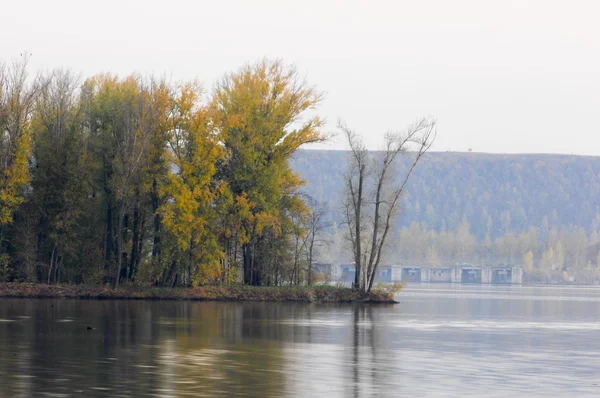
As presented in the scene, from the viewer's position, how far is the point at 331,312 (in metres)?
63.3

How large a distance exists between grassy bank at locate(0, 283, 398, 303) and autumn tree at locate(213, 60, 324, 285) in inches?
120

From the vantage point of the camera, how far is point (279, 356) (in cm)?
3209

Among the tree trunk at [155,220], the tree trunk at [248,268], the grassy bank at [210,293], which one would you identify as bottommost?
the grassy bank at [210,293]

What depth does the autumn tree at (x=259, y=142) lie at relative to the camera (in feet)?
253

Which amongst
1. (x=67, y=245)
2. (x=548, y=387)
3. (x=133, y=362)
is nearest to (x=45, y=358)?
(x=133, y=362)

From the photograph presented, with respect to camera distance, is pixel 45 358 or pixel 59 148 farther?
pixel 59 148

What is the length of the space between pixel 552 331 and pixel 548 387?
991 inches

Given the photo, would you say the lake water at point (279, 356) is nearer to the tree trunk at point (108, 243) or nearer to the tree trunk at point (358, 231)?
the tree trunk at point (108, 243)

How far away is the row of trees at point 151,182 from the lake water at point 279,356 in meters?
18.8

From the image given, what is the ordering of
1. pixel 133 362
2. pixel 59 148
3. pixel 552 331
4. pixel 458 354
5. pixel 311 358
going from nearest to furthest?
pixel 133 362, pixel 311 358, pixel 458 354, pixel 552 331, pixel 59 148

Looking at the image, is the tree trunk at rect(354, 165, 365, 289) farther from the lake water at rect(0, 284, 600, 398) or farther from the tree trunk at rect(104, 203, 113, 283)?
the lake water at rect(0, 284, 600, 398)

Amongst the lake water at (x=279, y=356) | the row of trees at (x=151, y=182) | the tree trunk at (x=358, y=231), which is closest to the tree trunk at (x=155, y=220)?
the row of trees at (x=151, y=182)

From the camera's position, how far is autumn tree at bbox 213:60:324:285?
7712 cm

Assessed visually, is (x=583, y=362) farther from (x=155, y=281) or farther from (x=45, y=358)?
(x=155, y=281)
